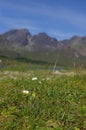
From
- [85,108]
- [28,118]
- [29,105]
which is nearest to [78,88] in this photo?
[85,108]

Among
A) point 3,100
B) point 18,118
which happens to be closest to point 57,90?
point 3,100

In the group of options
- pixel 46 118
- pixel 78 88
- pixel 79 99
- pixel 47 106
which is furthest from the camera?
pixel 78 88

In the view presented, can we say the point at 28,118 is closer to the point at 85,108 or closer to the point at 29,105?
the point at 29,105

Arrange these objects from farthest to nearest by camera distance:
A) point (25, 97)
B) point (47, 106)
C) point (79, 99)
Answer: point (79, 99) < point (25, 97) < point (47, 106)

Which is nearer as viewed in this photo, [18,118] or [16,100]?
[18,118]

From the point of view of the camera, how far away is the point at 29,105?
9.02 m

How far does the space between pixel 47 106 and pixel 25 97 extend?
1.14m

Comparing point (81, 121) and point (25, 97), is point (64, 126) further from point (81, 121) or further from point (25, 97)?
point (25, 97)

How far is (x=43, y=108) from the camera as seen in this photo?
907 centimetres

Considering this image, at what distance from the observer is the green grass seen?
26.0ft

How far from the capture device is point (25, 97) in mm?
10195

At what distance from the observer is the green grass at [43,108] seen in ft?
26.0

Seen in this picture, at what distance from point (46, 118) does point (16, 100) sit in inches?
63.2

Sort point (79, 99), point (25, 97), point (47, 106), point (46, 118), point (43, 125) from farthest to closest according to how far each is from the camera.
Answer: point (79, 99)
point (25, 97)
point (47, 106)
point (46, 118)
point (43, 125)
